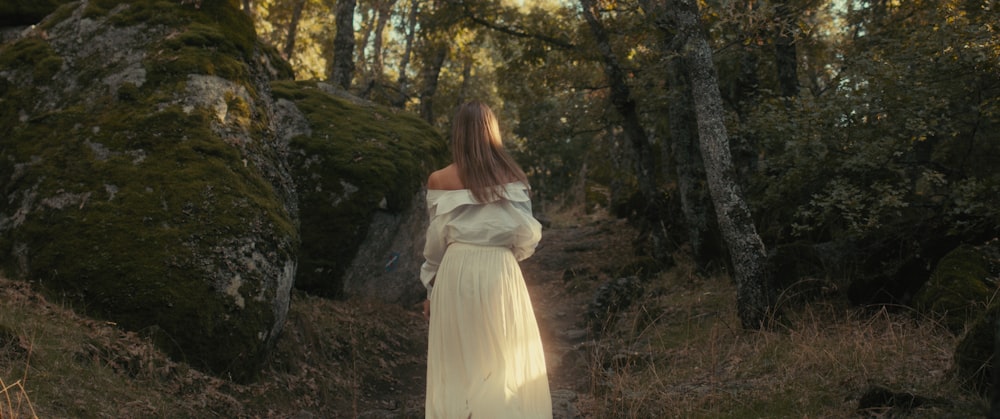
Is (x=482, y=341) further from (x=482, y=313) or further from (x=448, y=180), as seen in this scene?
(x=448, y=180)

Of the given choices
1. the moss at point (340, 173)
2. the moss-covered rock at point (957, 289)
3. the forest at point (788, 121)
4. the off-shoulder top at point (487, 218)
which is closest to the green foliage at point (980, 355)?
the moss-covered rock at point (957, 289)

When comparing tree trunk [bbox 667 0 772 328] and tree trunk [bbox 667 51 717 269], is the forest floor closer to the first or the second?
tree trunk [bbox 667 0 772 328]

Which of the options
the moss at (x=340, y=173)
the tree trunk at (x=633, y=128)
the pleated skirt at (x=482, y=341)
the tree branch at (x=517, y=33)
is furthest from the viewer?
the tree branch at (x=517, y=33)

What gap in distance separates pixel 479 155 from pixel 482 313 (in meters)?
1.02

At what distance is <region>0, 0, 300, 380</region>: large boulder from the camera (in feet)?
21.3

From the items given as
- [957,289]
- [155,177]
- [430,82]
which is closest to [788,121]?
[957,289]

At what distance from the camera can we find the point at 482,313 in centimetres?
506

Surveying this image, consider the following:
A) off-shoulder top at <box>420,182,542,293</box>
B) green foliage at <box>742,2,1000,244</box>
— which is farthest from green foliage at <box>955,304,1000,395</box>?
off-shoulder top at <box>420,182,542,293</box>

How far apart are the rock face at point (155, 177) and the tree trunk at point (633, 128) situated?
22.6ft

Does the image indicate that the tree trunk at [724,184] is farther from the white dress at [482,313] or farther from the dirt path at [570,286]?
the white dress at [482,313]

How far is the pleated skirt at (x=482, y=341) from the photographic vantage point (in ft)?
16.3

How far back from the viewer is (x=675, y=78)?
45.7 feet

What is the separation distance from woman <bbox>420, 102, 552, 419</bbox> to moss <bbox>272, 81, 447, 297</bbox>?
17.5 ft

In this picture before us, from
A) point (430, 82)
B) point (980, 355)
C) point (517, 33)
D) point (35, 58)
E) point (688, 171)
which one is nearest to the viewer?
point (980, 355)
